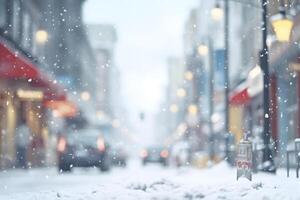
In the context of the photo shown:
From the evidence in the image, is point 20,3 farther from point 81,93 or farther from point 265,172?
point 81,93

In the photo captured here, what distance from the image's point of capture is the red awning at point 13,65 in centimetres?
2451

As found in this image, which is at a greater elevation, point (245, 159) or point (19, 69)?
point (19, 69)

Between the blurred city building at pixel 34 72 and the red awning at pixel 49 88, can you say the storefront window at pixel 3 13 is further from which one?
the red awning at pixel 49 88

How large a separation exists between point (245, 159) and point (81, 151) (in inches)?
460

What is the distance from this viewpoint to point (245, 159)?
53.9ft

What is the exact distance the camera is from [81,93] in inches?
3024

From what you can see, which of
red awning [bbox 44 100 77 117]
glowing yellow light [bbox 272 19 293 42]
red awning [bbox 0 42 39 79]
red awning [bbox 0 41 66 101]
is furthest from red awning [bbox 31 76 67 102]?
glowing yellow light [bbox 272 19 293 42]

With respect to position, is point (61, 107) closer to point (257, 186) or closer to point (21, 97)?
point (21, 97)

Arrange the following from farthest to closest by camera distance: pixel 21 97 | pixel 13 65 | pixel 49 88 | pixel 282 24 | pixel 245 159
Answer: pixel 21 97, pixel 49 88, pixel 13 65, pixel 282 24, pixel 245 159

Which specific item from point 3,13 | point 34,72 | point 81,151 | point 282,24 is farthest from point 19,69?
point 282,24

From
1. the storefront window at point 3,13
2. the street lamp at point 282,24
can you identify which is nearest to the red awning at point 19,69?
the storefront window at point 3,13

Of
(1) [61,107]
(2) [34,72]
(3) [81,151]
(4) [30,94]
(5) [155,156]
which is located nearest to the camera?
(3) [81,151]

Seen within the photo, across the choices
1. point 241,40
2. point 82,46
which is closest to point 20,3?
point 241,40

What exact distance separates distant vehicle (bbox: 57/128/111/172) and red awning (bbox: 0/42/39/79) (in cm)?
278
